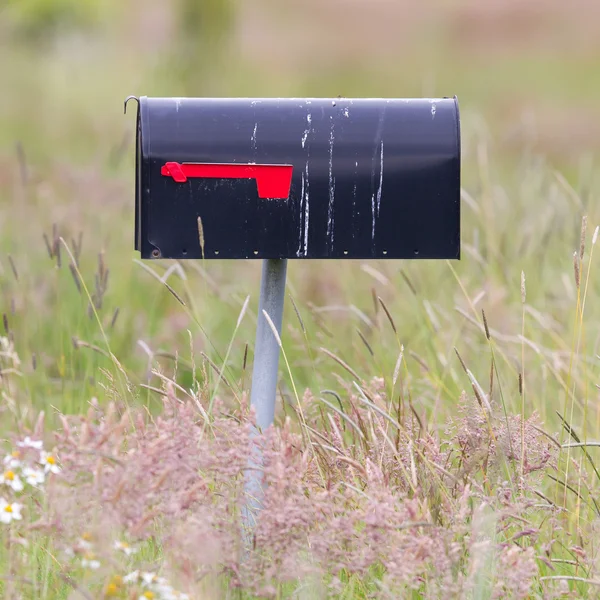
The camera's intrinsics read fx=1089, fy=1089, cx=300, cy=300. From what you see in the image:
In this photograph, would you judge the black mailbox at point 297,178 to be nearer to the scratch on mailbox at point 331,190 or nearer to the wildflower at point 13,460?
the scratch on mailbox at point 331,190

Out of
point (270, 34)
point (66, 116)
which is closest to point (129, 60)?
point (66, 116)

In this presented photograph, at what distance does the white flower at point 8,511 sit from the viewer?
1805mm

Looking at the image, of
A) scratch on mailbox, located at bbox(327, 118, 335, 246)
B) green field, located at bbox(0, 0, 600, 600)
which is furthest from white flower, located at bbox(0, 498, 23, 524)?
scratch on mailbox, located at bbox(327, 118, 335, 246)

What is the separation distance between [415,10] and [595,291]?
38.4 metres

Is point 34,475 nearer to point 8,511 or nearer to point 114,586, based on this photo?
point 8,511

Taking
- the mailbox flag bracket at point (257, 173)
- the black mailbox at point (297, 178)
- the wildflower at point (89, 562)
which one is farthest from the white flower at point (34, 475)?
the mailbox flag bracket at point (257, 173)

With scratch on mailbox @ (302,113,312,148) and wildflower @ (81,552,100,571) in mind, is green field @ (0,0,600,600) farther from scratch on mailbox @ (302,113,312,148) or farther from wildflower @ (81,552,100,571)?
scratch on mailbox @ (302,113,312,148)

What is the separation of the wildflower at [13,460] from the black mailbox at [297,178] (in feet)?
1.66

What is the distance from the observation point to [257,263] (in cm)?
589

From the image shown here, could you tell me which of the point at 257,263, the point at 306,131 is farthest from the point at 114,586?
the point at 257,263

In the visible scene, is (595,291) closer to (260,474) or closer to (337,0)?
(260,474)

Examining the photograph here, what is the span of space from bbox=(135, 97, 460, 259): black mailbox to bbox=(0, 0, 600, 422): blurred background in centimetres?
31

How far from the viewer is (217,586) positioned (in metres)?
1.88

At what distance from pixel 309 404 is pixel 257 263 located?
348 cm
